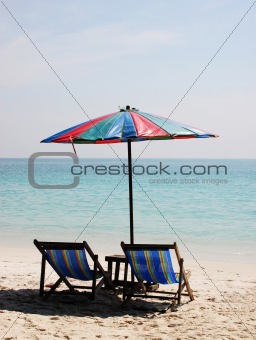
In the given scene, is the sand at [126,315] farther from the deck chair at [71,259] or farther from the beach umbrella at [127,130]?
the beach umbrella at [127,130]

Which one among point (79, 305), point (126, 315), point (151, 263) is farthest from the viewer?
point (79, 305)

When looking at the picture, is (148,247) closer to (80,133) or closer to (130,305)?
(130,305)

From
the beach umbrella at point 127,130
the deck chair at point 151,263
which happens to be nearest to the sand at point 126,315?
the deck chair at point 151,263

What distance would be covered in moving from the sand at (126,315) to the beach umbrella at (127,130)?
1.57 m

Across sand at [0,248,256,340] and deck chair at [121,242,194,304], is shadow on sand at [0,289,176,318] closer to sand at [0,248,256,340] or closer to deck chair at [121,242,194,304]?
sand at [0,248,256,340]

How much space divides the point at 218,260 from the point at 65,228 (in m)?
5.76

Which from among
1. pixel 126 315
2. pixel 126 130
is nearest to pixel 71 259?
pixel 126 315

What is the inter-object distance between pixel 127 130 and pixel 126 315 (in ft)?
5.49

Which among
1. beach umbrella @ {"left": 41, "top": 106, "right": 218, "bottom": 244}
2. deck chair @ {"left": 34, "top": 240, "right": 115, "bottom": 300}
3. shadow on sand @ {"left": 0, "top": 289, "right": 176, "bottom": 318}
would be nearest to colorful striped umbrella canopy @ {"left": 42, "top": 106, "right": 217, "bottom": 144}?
beach umbrella @ {"left": 41, "top": 106, "right": 218, "bottom": 244}

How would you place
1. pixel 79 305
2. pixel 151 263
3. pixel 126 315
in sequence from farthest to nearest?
1. pixel 79 305
2. pixel 151 263
3. pixel 126 315

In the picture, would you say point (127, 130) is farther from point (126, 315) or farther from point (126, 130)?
point (126, 315)

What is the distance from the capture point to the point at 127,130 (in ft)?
16.3

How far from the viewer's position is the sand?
4.17 m

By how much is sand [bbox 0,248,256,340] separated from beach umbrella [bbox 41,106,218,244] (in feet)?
5.14
